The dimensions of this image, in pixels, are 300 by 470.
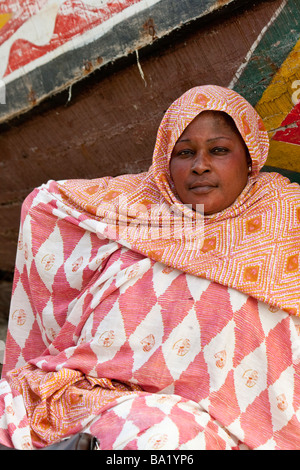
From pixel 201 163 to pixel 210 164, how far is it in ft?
0.13

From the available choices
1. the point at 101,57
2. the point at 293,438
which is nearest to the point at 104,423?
the point at 293,438

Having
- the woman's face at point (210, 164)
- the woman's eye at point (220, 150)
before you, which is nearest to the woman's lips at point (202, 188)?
the woman's face at point (210, 164)

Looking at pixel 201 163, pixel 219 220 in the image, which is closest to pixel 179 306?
pixel 219 220

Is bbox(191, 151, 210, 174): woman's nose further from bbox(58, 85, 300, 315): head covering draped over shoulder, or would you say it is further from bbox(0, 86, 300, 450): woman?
bbox(58, 85, 300, 315): head covering draped over shoulder

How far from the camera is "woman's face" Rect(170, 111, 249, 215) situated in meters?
2.39

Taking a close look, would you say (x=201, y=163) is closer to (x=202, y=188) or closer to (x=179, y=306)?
(x=202, y=188)

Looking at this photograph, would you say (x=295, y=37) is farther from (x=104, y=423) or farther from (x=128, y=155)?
(x=104, y=423)

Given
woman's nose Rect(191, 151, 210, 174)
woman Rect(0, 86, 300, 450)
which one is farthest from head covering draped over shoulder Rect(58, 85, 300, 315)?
woman's nose Rect(191, 151, 210, 174)

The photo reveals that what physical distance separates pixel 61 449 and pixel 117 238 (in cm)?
93

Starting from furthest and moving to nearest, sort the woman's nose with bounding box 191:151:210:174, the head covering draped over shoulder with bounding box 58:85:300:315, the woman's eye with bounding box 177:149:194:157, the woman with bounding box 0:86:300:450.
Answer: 1. the woman's eye with bounding box 177:149:194:157
2. the woman's nose with bounding box 191:151:210:174
3. the head covering draped over shoulder with bounding box 58:85:300:315
4. the woman with bounding box 0:86:300:450

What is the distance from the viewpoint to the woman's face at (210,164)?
94.0 inches

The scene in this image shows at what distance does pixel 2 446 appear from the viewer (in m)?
1.99

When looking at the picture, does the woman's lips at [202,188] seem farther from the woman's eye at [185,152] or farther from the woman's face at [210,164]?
the woman's eye at [185,152]

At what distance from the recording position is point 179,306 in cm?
224
